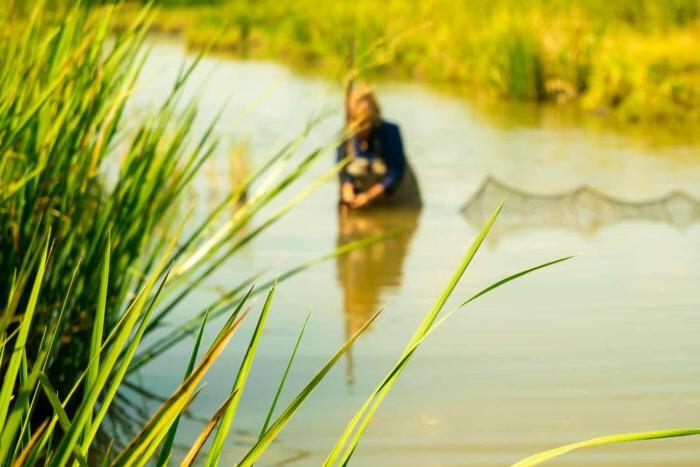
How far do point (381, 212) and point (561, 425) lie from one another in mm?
4510

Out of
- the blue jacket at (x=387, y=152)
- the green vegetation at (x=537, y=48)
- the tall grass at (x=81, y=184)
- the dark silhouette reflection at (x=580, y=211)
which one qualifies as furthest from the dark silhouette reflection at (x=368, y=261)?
the green vegetation at (x=537, y=48)

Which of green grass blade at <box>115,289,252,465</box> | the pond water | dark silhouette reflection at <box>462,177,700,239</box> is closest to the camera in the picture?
green grass blade at <box>115,289,252,465</box>

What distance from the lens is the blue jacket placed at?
8.12 meters

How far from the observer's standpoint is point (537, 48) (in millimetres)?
16531

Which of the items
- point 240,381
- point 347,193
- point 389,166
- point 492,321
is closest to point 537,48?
point 389,166

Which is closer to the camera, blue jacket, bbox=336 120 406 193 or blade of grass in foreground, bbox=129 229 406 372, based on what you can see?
blade of grass in foreground, bbox=129 229 406 372

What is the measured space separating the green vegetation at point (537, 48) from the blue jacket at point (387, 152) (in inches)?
75.6

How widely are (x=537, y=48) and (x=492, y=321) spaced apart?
1142 cm

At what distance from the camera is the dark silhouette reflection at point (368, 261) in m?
5.95

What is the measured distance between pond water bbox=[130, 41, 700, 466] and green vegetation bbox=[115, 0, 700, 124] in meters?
2.22

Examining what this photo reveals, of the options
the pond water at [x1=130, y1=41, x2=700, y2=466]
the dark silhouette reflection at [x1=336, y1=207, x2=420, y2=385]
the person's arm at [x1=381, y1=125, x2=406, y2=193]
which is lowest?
the dark silhouette reflection at [x1=336, y1=207, x2=420, y2=385]

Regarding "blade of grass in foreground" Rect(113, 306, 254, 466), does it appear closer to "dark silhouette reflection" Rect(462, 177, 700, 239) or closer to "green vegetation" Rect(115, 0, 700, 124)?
"dark silhouette reflection" Rect(462, 177, 700, 239)

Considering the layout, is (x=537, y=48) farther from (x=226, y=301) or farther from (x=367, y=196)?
(x=226, y=301)

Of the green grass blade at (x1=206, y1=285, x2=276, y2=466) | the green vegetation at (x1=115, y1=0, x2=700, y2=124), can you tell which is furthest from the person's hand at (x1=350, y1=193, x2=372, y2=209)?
the green grass blade at (x1=206, y1=285, x2=276, y2=466)
